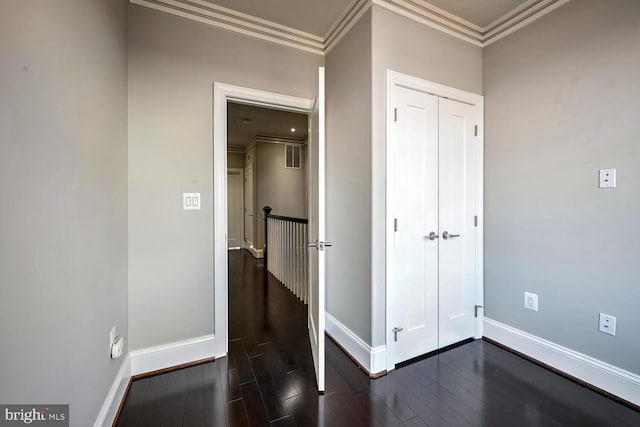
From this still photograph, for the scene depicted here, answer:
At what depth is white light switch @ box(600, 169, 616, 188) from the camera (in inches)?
66.9

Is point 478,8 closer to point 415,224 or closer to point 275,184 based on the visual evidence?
point 415,224

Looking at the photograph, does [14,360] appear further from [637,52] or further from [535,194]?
[637,52]

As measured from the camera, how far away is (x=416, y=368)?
2010mm

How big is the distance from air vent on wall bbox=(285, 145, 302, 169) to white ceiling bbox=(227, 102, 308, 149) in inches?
7.2

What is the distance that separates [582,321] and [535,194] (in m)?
0.95

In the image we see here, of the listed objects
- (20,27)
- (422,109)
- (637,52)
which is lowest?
(20,27)

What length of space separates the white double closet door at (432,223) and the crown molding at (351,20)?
2.02 ft

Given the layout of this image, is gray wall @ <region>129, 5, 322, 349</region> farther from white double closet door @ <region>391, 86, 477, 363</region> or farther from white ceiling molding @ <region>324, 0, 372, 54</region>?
white double closet door @ <region>391, 86, 477, 363</region>

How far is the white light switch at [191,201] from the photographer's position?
2029mm

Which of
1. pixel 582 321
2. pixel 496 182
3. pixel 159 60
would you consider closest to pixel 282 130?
pixel 159 60

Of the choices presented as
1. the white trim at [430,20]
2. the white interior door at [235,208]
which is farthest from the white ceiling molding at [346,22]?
the white interior door at [235,208]

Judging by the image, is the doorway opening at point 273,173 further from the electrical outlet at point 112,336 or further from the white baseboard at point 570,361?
the white baseboard at point 570,361

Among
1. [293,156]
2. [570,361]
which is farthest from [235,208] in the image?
[570,361]

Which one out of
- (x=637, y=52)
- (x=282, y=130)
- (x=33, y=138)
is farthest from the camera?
(x=282, y=130)
